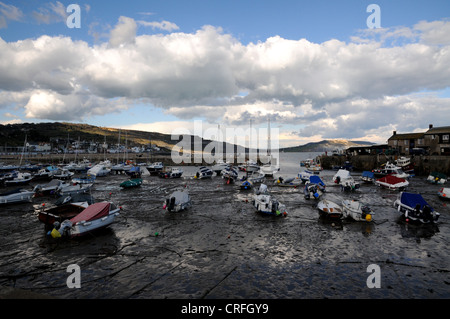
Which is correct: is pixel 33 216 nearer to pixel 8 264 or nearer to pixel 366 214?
pixel 8 264

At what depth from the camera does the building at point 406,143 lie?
70938 millimetres

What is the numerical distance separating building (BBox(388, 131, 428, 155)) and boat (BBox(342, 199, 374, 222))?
6140 cm

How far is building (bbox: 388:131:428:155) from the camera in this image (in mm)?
70938

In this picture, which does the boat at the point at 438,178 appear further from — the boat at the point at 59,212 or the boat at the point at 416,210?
the boat at the point at 59,212

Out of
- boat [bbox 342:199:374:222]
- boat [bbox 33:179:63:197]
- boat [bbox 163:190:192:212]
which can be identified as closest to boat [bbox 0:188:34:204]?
boat [bbox 33:179:63:197]

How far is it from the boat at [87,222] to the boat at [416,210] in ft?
86.7

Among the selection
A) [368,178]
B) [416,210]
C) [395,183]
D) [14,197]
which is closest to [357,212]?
[416,210]

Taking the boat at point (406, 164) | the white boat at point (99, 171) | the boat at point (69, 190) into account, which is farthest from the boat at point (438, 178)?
the white boat at point (99, 171)

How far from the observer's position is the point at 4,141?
142125 mm

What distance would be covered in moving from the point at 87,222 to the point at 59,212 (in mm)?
4991
